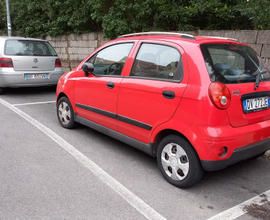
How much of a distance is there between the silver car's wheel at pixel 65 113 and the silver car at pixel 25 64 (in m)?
2.99

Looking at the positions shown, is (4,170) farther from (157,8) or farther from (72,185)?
(157,8)

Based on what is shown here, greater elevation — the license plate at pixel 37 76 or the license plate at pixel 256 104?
the license plate at pixel 256 104

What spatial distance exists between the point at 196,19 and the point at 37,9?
9.63 metres

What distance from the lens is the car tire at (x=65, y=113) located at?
4930mm

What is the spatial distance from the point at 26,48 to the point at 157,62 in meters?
5.64

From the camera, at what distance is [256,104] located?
3078mm

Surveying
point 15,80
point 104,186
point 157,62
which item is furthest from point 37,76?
point 104,186

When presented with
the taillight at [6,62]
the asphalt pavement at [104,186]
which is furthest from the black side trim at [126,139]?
the taillight at [6,62]

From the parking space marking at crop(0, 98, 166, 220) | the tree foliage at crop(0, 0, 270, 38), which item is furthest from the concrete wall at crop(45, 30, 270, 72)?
the parking space marking at crop(0, 98, 166, 220)

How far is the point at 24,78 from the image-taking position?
7641 mm

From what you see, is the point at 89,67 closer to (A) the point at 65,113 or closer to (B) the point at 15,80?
A: (A) the point at 65,113

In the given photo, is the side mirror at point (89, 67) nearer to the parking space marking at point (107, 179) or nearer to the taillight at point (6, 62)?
the parking space marking at point (107, 179)

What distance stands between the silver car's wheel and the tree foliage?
4.31 meters

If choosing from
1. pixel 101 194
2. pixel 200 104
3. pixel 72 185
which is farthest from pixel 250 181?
pixel 72 185
